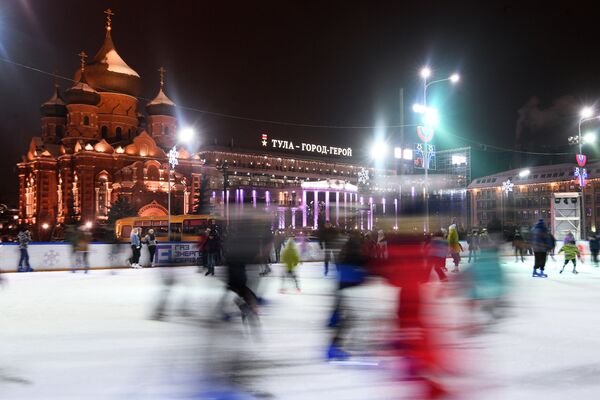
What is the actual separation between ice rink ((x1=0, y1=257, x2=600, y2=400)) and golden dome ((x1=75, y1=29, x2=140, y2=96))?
214 feet

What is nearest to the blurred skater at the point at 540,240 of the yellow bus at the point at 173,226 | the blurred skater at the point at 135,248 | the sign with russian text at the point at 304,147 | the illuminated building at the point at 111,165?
the blurred skater at the point at 135,248

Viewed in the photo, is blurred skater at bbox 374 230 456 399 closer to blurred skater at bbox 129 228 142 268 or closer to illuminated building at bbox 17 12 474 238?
blurred skater at bbox 129 228 142 268

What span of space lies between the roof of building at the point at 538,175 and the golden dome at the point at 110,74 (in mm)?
47319

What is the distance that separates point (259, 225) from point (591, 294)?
9.34 m

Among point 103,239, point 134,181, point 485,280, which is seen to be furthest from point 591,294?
point 134,181

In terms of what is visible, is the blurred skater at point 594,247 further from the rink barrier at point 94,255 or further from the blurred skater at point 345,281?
the blurred skater at point 345,281

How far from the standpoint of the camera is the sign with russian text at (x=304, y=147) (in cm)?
10038

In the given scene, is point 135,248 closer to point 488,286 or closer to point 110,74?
point 488,286

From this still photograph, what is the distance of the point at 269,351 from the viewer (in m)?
6.55

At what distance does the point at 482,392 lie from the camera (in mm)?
4863

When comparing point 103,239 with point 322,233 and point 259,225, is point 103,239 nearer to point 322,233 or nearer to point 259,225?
point 322,233

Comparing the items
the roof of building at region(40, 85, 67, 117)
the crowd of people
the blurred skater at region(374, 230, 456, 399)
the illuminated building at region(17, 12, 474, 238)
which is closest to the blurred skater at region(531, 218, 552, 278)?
the crowd of people

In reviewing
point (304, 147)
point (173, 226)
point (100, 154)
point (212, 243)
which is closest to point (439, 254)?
point (212, 243)

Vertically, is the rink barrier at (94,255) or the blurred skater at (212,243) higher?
the blurred skater at (212,243)
